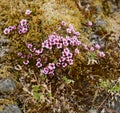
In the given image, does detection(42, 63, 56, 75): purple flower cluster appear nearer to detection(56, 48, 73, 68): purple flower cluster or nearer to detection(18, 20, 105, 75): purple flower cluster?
detection(18, 20, 105, 75): purple flower cluster

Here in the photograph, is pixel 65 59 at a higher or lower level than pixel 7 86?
higher

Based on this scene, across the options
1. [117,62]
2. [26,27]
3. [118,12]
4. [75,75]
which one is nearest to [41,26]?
[26,27]

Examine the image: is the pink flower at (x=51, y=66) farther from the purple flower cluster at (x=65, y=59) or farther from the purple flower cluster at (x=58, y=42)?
the purple flower cluster at (x=58, y=42)

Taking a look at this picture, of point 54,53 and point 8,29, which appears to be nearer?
point 54,53

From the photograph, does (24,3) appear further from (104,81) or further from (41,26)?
(104,81)

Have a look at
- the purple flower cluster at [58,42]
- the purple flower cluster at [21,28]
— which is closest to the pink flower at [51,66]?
the purple flower cluster at [58,42]

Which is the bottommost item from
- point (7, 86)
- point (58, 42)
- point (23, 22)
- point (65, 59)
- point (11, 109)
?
point (11, 109)

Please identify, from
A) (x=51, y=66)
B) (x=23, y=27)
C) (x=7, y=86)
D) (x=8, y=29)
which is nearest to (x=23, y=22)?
(x=23, y=27)

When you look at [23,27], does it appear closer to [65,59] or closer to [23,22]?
[23,22]

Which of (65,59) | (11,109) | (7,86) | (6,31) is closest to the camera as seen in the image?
(11,109)
